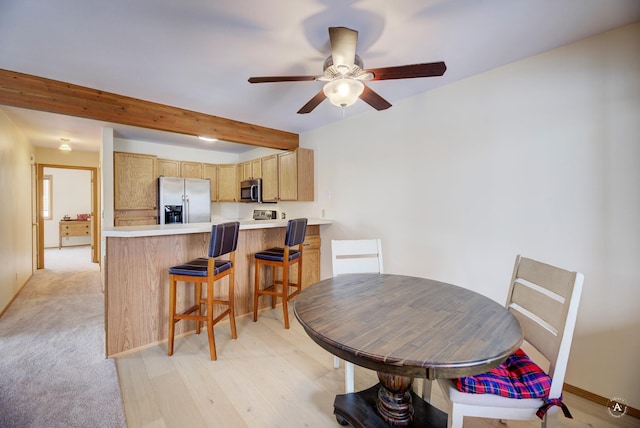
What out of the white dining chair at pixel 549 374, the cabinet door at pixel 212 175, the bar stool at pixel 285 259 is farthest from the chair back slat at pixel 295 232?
the cabinet door at pixel 212 175

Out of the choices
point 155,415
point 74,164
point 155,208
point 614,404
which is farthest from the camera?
point 74,164

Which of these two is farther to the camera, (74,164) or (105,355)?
(74,164)

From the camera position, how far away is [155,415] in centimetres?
156

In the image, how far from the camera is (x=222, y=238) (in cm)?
215

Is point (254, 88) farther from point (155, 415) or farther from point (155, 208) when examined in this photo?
point (155, 208)

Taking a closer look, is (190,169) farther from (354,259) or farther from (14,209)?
(354,259)

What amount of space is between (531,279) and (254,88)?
2483 mm

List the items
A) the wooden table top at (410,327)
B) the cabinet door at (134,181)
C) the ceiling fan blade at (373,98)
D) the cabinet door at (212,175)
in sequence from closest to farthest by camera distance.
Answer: the wooden table top at (410,327), the ceiling fan blade at (373,98), the cabinet door at (134,181), the cabinet door at (212,175)

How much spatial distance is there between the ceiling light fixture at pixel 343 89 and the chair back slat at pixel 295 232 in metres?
1.38

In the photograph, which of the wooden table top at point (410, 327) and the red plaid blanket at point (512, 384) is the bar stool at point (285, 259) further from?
the red plaid blanket at point (512, 384)

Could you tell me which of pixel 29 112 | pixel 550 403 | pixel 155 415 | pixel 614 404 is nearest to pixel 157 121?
pixel 29 112

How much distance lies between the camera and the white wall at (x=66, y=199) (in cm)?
728

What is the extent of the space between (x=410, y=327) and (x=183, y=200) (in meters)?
4.35
